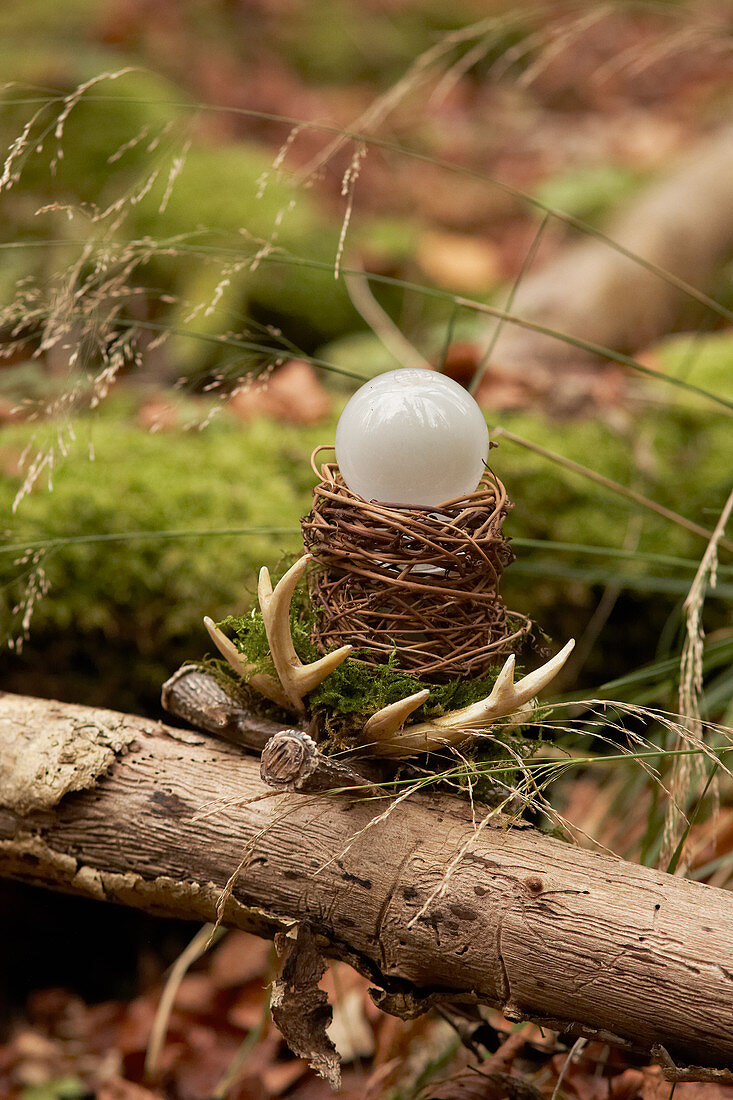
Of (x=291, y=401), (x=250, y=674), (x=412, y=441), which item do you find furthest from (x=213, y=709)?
(x=291, y=401)

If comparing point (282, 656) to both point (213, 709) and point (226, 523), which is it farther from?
point (226, 523)

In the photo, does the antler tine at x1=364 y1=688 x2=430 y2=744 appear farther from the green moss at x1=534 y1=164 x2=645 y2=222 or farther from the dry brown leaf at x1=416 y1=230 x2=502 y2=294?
the green moss at x1=534 y1=164 x2=645 y2=222

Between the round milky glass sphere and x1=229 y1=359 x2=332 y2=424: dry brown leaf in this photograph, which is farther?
x1=229 y1=359 x2=332 y2=424: dry brown leaf

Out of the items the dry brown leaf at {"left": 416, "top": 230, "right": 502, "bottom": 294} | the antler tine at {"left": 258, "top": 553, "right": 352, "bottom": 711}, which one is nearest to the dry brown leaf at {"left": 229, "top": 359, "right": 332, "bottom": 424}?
the antler tine at {"left": 258, "top": 553, "right": 352, "bottom": 711}

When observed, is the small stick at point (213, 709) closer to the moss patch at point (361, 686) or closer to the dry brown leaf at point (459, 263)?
the moss patch at point (361, 686)

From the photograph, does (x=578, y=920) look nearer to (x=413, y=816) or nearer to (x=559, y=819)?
(x=559, y=819)

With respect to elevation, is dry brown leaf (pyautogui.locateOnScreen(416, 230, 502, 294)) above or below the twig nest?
below

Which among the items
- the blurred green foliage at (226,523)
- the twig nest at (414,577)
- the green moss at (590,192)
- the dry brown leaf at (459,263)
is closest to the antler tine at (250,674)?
the twig nest at (414,577)
